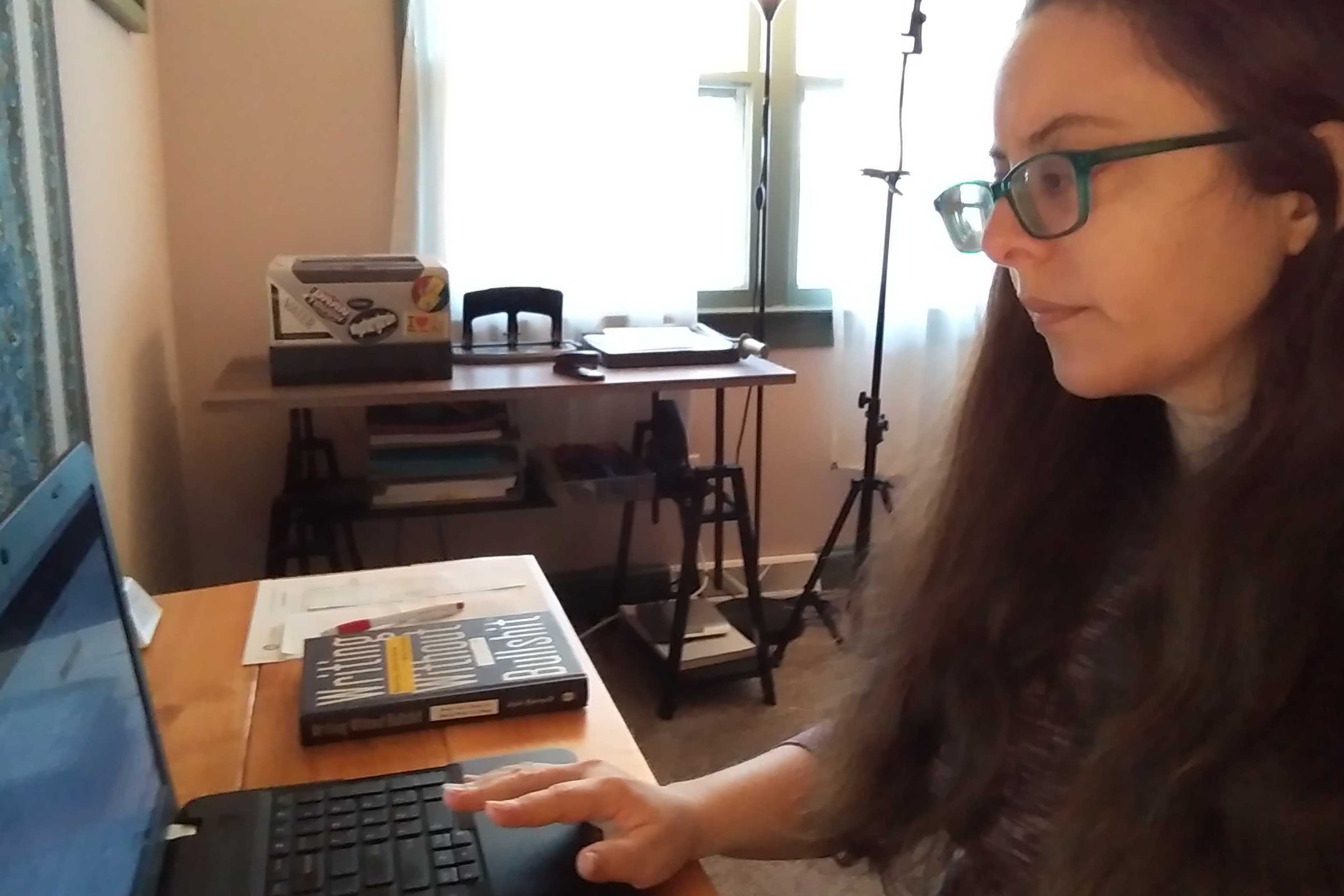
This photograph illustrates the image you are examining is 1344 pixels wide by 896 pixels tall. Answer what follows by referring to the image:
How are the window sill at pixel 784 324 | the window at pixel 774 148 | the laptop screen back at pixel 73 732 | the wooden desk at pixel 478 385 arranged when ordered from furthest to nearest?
the window sill at pixel 784 324 → the window at pixel 774 148 → the wooden desk at pixel 478 385 → the laptop screen back at pixel 73 732

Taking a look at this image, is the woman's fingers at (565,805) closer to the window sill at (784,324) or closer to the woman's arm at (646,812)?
the woman's arm at (646,812)

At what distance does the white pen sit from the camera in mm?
1111

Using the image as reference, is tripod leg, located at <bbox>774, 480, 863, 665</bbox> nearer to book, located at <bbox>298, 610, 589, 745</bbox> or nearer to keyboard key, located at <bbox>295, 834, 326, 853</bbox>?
book, located at <bbox>298, 610, 589, 745</bbox>

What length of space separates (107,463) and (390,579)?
0.63m

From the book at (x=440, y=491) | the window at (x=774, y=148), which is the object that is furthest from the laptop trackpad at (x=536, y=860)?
the window at (x=774, y=148)

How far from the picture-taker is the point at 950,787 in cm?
84

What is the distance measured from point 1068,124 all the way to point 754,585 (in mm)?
1808

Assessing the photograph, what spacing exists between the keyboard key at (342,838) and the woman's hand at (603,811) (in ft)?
0.22

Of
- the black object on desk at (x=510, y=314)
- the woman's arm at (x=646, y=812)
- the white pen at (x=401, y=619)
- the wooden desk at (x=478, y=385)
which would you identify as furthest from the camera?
the black object on desk at (x=510, y=314)

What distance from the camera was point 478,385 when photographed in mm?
2068

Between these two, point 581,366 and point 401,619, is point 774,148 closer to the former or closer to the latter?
point 581,366

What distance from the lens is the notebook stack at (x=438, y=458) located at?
2.20 meters

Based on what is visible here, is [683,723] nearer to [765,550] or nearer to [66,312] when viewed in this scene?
→ [765,550]

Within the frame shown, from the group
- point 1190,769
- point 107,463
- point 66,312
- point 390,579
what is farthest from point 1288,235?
point 107,463
